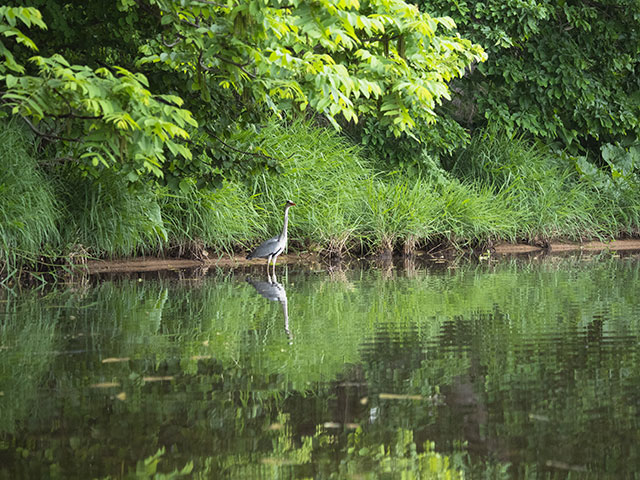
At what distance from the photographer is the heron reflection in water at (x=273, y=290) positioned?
547 centimetres

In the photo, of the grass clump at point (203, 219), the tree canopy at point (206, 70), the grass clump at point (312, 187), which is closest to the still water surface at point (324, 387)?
the tree canopy at point (206, 70)

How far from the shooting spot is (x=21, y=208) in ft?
24.1

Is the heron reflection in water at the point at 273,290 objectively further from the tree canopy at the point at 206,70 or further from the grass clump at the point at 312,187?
the grass clump at the point at 312,187

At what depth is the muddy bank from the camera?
862 centimetres

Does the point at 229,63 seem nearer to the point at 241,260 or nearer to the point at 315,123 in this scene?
the point at 241,260

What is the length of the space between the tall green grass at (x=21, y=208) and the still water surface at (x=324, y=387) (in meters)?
1.45

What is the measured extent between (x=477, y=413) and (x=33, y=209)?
18.6ft

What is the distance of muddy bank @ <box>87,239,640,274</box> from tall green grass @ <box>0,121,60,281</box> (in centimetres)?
75

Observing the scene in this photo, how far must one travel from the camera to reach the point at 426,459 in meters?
2.41

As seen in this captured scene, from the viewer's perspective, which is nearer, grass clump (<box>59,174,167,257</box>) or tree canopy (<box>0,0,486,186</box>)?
tree canopy (<box>0,0,486,186</box>)

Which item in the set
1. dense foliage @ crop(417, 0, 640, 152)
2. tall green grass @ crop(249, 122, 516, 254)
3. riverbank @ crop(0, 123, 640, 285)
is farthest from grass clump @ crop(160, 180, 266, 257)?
dense foliage @ crop(417, 0, 640, 152)

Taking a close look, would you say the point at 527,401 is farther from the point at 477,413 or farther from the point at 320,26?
the point at 320,26

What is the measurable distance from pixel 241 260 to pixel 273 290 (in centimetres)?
303

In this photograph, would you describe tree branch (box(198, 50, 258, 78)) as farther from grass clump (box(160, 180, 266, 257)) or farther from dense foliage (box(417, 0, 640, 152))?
dense foliage (box(417, 0, 640, 152))
